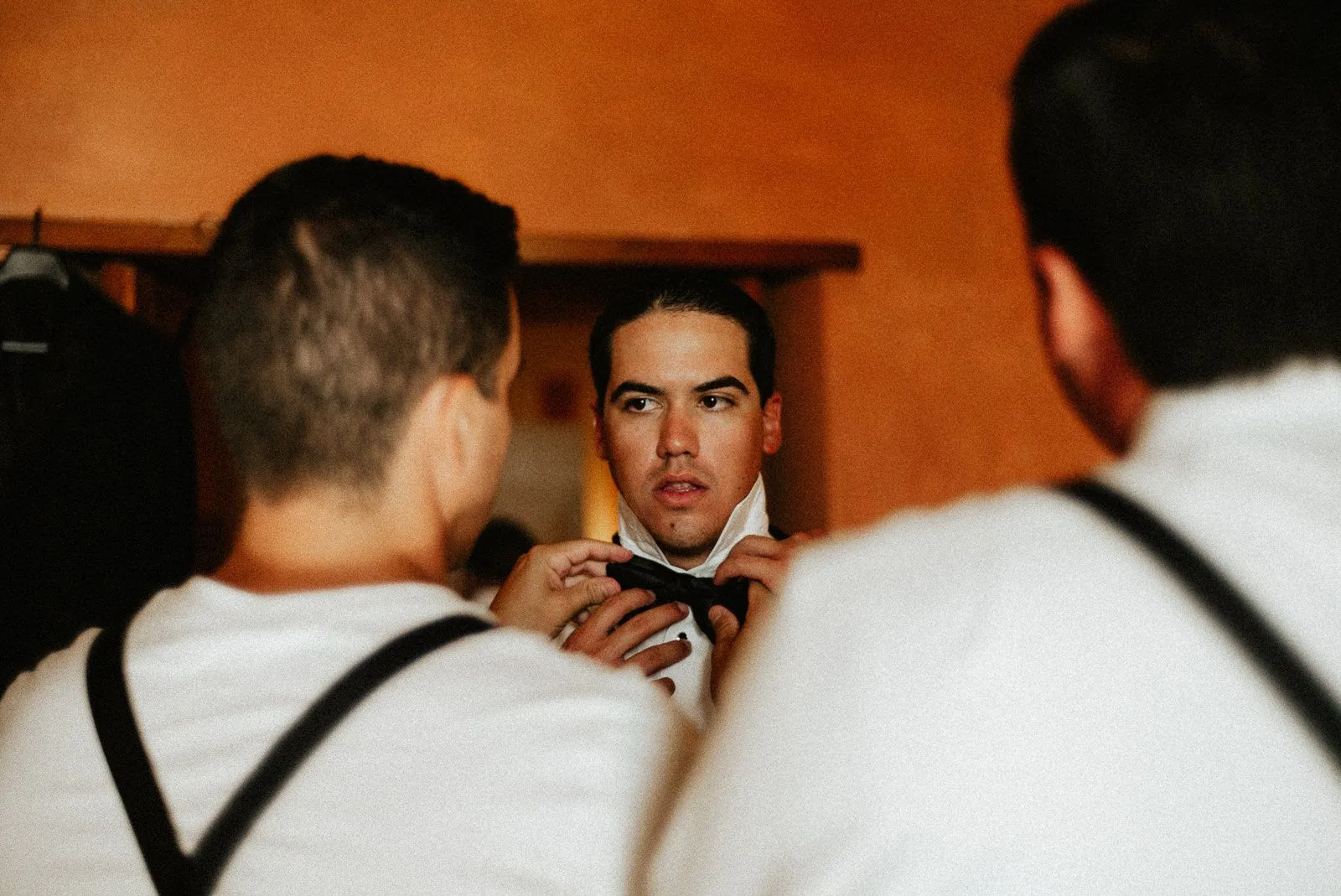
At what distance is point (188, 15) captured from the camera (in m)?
3.10

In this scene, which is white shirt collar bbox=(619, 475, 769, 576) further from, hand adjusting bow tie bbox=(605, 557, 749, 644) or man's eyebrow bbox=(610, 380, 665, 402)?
man's eyebrow bbox=(610, 380, 665, 402)

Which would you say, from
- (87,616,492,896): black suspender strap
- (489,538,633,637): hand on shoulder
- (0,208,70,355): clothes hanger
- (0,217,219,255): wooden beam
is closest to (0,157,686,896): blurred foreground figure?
(87,616,492,896): black suspender strap

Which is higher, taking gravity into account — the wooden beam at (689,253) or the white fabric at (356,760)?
the wooden beam at (689,253)

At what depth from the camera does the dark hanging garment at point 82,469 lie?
1.77 meters

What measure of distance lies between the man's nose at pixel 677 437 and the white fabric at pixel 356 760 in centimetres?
111

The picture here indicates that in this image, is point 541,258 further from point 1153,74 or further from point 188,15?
point 1153,74

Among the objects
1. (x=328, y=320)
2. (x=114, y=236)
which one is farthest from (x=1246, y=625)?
(x=114, y=236)

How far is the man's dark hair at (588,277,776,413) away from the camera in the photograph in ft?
6.59

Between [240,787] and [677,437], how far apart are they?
49.4 inches

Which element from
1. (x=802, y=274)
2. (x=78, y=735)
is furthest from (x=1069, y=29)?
(x=802, y=274)

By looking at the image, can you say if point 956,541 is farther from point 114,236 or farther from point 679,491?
point 114,236

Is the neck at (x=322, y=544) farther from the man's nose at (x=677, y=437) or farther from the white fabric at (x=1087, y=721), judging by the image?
the man's nose at (x=677, y=437)

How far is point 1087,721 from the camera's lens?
57 cm

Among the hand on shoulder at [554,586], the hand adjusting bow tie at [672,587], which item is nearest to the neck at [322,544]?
the hand on shoulder at [554,586]
